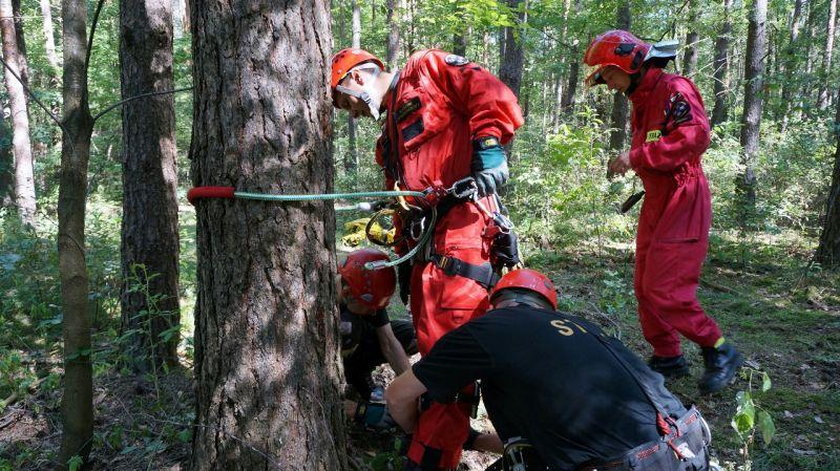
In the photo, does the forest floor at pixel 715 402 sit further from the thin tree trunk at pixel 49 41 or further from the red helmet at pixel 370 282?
the thin tree trunk at pixel 49 41

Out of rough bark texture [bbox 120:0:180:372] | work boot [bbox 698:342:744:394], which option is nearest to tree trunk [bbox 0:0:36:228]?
rough bark texture [bbox 120:0:180:372]

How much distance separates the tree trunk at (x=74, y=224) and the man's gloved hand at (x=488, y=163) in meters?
1.79

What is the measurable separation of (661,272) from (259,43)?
2.80 meters

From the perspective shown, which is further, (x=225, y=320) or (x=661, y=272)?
(x=661, y=272)

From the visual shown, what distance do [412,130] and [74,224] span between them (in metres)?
1.67

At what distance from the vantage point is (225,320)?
2115mm

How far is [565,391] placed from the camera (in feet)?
6.73

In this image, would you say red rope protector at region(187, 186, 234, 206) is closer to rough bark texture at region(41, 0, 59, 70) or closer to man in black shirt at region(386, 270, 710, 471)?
man in black shirt at region(386, 270, 710, 471)

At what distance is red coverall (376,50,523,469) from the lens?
2.76m

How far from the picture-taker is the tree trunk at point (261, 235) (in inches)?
79.6

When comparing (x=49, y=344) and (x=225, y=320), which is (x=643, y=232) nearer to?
(x=225, y=320)

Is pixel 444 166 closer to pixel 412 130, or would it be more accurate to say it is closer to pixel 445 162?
pixel 445 162

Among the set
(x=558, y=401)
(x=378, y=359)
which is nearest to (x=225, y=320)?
(x=558, y=401)

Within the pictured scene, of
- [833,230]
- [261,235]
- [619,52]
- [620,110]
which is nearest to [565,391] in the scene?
[261,235]
